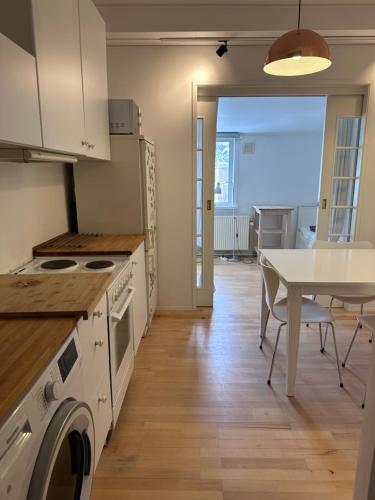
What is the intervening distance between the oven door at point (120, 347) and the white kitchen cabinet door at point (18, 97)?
2.85ft

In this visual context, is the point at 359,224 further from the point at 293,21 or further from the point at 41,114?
the point at 41,114

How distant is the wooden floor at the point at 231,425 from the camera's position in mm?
1489

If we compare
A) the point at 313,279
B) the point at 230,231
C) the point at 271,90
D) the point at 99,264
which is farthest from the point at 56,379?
the point at 230,231

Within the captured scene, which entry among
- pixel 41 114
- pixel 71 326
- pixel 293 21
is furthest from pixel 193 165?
pixel 71 326

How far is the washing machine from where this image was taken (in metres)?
0.69

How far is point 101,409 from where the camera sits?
59.1 inches

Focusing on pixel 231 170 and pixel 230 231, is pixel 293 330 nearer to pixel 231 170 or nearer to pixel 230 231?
pixel 230 231

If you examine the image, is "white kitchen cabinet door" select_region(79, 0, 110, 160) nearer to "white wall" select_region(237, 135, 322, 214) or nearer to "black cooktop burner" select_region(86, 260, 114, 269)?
"black cooktop burner" select_region(86, 260, 114, 269)

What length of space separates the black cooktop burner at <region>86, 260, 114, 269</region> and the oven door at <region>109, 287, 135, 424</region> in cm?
19

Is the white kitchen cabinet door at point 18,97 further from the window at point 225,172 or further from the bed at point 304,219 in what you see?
the bed at point 304,219

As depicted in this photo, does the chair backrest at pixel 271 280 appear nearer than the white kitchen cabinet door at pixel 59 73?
No

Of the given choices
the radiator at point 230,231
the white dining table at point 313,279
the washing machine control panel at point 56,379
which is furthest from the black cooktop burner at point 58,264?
the radiator at point 230,231

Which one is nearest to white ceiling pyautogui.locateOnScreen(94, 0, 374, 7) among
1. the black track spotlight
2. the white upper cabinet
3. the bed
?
the black track spotlight

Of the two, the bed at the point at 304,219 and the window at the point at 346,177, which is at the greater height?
the window at the point at 346,177
